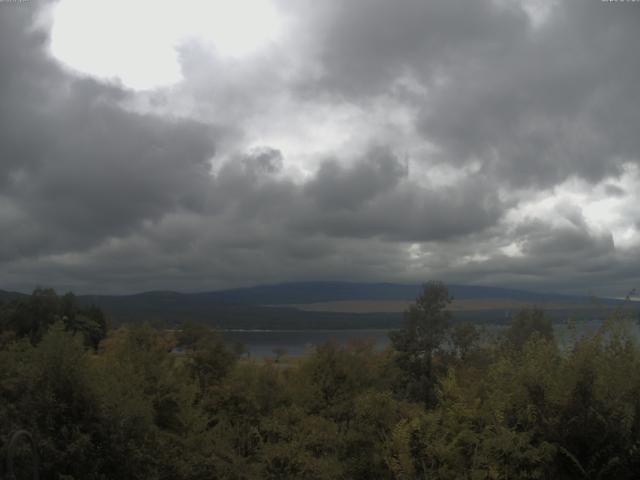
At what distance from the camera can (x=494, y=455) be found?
11.6 metres

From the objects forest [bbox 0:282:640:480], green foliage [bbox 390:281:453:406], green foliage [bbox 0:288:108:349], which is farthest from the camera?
green foliage [bbox 0:288:108:349]

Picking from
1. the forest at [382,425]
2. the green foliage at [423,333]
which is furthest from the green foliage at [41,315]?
the forest at [382,425]

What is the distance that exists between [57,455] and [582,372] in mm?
11167

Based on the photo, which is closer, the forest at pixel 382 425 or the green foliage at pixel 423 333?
the forest at pixel 382 425

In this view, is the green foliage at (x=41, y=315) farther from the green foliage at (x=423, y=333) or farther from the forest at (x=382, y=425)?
the forest at (x=382, y=425)

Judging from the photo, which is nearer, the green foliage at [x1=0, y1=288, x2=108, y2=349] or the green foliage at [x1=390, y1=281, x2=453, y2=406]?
the green foliage at [x1=390, y1=281, x2=453, y2=406]

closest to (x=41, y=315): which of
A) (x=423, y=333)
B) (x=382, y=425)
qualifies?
(x=423, y=333)

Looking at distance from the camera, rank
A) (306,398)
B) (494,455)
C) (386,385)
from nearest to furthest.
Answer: (494,455), (306,398), (386,385)

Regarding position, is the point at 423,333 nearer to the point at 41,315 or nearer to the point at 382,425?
the point at 382,425

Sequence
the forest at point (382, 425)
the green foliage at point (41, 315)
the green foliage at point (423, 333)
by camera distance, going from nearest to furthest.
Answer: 1. the forest at point (382, 425)
2. the green foliage at point (423, 333)
3. the green foliage at point (41, 315)

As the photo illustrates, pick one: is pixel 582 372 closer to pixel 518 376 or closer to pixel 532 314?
pixel 518 376

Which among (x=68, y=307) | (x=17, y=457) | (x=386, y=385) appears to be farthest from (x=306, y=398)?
(x=68, y=307)

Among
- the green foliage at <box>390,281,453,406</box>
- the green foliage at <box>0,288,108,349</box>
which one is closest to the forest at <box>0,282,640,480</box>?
the green foliage at <box>390,281,453,406</box>

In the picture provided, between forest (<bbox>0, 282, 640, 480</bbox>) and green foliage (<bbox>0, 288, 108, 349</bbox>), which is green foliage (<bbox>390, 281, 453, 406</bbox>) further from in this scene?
green foliage (<bbox>0, 288, 108, 349</bbox>)
